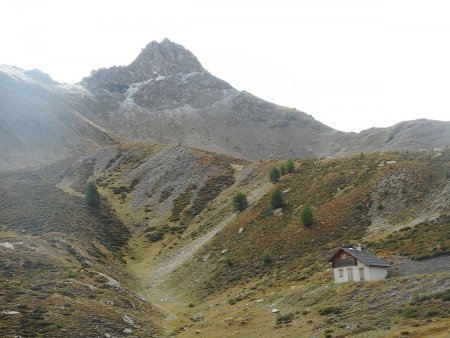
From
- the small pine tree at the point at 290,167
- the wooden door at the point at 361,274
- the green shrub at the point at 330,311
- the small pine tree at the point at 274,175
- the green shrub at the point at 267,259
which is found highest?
the small pine tree at the point at 290,167

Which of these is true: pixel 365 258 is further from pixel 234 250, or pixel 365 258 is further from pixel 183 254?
pixel 183 254

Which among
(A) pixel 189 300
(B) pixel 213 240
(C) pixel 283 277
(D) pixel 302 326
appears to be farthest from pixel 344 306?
(B) pixel 213 240

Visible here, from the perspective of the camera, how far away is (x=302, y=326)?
3469 centimetres

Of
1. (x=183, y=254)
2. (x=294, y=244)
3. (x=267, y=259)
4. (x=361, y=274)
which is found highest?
(x=361, y=274)

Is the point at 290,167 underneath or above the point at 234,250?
above

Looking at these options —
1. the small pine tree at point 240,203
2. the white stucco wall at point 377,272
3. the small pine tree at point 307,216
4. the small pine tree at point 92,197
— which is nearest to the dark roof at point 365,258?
the white stucco wall at point 377,272

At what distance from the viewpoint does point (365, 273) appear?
135ft

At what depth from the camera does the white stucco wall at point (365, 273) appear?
134 ft

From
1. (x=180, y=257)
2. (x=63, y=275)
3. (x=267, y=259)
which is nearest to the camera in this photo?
(x=63, y=275)

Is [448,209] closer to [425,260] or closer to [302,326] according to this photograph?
[425,260]

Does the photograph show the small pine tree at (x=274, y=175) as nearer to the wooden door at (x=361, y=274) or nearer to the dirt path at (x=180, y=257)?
the dirt path at (x=180, y=257)

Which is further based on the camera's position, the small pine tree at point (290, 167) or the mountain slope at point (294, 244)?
the small pine tree at point (290, 167)

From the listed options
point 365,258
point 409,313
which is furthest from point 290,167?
point 409,313

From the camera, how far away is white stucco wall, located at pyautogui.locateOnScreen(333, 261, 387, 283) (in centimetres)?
4097
